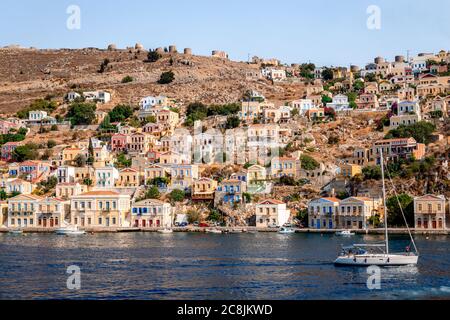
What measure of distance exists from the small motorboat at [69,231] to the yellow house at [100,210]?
2.76 m

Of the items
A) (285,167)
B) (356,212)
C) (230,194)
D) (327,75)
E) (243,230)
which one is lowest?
(243,230)

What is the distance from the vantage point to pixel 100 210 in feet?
232

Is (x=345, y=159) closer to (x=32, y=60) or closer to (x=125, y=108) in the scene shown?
(x=125, y=108)

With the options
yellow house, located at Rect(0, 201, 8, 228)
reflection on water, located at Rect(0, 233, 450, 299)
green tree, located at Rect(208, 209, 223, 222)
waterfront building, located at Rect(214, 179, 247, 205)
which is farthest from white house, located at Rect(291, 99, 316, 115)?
reflection on water, located at Rect(0, 233, 450, 299)

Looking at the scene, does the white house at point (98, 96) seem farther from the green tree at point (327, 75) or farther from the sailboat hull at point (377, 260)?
the sailboat hull at point (377, 260)

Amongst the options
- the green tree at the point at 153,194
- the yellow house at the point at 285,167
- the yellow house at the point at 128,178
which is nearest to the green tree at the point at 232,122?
the yellow house at the point at 285,167

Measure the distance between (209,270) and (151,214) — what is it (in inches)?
1237

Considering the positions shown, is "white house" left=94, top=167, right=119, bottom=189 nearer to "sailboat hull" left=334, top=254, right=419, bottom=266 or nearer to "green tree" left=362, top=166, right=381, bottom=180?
"green tree" left=362, top=166, right=381, bottom=180

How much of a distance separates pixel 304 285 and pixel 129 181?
4536cm

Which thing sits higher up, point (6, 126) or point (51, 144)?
point (6, 126)

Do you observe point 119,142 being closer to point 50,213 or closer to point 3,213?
point 50,213

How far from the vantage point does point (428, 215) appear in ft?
209

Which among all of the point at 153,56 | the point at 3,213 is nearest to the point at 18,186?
the point at 3,213
